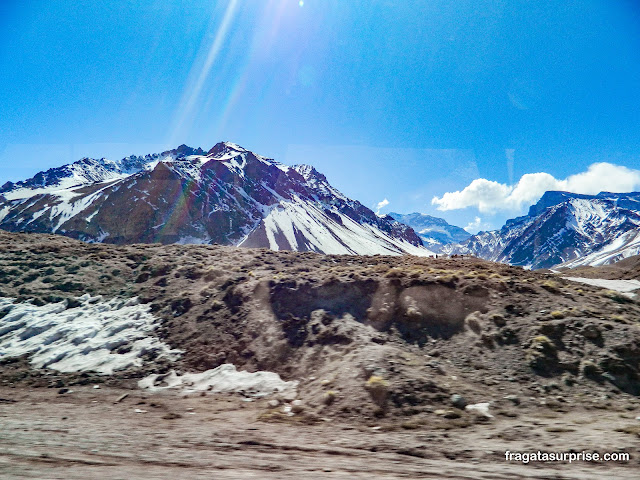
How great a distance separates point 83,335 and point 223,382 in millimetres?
7495

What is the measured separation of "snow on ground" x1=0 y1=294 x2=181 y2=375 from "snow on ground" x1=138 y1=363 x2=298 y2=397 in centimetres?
156

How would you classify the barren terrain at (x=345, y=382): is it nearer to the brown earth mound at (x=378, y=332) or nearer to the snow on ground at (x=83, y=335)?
the brown earth mound at (x=378, y=332)

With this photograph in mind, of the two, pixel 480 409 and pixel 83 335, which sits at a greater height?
pixel 83 335

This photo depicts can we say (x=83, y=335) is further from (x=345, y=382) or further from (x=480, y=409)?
(x=480, y=409)

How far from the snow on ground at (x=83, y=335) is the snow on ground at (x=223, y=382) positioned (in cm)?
156

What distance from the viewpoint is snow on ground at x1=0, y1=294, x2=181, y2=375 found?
1355 cm

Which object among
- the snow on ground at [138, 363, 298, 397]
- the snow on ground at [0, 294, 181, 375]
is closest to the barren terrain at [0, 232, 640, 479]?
the snow on ground at [138, 363, 298, 397]

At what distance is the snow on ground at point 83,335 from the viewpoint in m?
13.6

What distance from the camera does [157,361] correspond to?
13633mm

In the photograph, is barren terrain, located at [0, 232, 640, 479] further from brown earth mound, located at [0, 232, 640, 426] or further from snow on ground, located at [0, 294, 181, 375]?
snow on ground, located at [0, 294, 181, 375]

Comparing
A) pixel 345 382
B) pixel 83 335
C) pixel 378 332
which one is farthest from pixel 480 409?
pixel 83 335

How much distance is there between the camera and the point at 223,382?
12.4m

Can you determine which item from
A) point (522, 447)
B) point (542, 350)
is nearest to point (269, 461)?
point (522, 447)

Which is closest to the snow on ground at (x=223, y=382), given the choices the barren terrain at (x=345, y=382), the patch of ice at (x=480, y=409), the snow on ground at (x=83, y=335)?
the barren terrain at (x=345, y=382)
